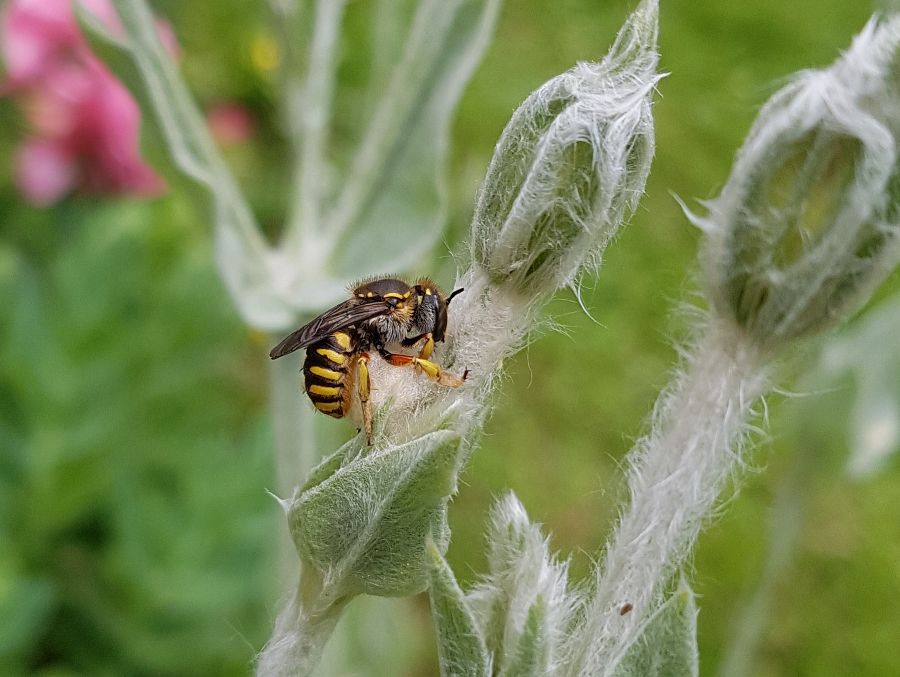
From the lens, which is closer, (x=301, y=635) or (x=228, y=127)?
(x=301, y=635)

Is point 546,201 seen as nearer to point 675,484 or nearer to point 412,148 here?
point 675,484

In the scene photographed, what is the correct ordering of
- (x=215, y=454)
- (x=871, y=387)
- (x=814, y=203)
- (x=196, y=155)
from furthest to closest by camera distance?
(x=215, y=454), (x=871, y=387), (x=196, y=155), (x=814, y=203)

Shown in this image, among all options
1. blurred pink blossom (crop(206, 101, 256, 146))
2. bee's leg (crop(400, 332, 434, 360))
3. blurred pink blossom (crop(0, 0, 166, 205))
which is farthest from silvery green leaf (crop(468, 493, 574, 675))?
blurred pink blossom (crop(206, 101, 256, 146))

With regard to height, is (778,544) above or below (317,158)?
below

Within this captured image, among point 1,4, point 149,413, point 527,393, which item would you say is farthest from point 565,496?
point 1,4

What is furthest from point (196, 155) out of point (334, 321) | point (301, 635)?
point (301, 635)

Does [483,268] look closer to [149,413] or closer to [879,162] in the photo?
[879,162]
